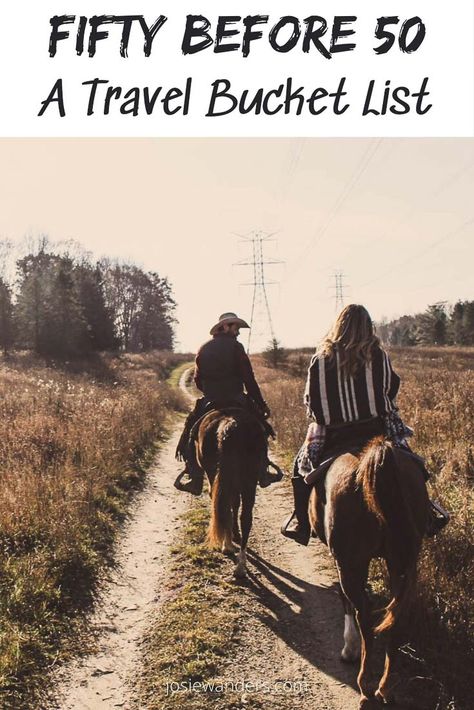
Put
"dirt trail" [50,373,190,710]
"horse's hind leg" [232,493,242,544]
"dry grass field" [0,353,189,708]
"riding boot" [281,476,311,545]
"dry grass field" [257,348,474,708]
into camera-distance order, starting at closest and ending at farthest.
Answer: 1. "dry grass field" [257,348,474,708]
2. "dirt trail" [50,373,190,710]
3. "dry grass field" [0,353,189,708]
4. "riding boot" [281,476,311,545]
5. "horse's hind leg" [232,493,242,544]

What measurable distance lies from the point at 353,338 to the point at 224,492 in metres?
2.56

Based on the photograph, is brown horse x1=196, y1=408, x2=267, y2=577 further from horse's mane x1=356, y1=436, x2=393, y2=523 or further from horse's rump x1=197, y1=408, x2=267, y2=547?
horse's mane x1=356, y1=436, x2=393, y2=523

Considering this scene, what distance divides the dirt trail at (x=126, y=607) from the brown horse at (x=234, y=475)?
35.9 inches

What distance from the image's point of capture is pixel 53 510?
21.4ft

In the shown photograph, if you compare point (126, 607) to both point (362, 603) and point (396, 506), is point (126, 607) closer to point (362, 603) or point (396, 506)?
point (362, 603)

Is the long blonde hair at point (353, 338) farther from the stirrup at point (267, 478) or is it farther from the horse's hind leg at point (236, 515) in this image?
the stirrup at point (267, 478)

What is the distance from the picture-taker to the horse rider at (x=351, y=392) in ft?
13.6

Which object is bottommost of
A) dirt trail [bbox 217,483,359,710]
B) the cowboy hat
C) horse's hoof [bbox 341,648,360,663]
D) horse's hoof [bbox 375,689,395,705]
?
dirt trail [bbox 217,483,359,710]

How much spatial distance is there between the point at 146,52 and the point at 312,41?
8.41 feet

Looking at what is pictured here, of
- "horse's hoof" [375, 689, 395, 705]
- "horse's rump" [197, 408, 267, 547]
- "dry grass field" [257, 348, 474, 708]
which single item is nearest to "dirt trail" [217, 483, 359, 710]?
"horse's hoof" [375, 689, 395, 705]

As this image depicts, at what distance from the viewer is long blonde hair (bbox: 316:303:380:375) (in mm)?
4109

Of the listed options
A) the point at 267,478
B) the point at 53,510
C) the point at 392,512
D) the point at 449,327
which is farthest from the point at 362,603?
the point at 449,327

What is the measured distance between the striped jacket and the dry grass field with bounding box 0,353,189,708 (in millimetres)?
3073

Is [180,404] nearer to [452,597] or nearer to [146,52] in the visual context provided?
[146,52]
